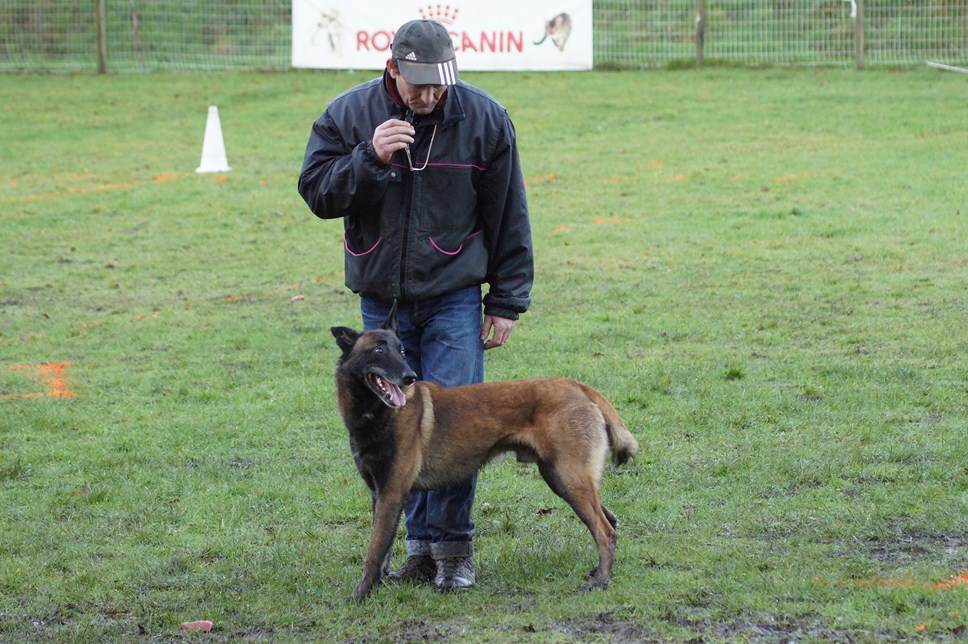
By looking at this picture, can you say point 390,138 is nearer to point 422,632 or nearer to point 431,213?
point 431,213

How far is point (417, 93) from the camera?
17.1 feet

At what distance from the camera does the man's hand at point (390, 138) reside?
16.6 ft

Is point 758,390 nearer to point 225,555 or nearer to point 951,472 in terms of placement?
point 951,472

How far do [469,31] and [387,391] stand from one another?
1954 cm

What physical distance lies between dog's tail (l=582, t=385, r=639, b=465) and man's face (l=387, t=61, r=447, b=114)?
1.51 metres

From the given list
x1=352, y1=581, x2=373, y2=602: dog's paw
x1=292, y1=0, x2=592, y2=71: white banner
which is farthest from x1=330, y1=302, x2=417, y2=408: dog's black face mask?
x1=292, y1=0, x2=592, y2=71: white banner

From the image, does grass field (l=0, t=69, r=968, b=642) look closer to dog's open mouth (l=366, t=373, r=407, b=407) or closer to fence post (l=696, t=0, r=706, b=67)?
dog's open mouth (l=366, t=373, r=407, b=407)

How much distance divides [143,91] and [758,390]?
19.4 m

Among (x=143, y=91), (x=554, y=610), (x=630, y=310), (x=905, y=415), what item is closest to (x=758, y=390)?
(x=905, y=415)

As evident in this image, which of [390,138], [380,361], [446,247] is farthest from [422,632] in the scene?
[390,138]

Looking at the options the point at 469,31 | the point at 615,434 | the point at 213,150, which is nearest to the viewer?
the point at 615,434

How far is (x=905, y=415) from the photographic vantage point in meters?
7.98

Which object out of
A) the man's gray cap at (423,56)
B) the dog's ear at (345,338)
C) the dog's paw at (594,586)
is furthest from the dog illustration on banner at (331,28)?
the dog's paw at (594,586)

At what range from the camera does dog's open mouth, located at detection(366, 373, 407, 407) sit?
17.1 feet
